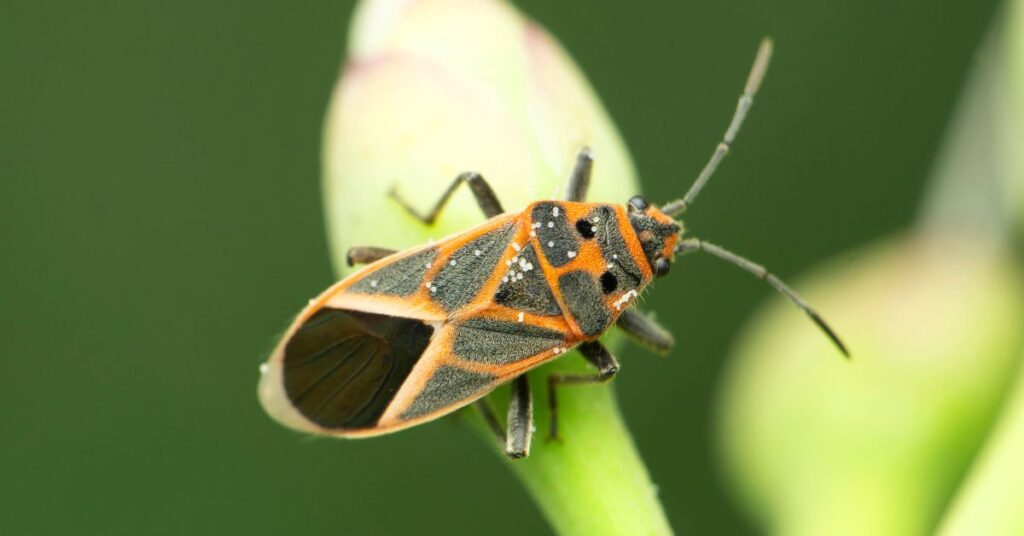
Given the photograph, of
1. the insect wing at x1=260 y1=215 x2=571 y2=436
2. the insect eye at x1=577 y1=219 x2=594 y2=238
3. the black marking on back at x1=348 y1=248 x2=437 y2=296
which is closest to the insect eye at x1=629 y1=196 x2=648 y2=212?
the insect eye at x1=577 y1=219 x2=594 y2=238

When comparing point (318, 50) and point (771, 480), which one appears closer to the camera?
point (771, 480)

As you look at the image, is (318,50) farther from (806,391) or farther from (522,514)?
(806,391)

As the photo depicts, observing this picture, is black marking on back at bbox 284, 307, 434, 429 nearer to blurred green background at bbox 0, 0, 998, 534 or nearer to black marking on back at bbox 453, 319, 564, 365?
black marking on back at bbox 453, 319, 564, 365

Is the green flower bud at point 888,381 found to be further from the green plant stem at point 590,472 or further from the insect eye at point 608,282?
the green plant stem at point 590,472

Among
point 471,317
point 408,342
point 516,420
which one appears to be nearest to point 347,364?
point 408,342

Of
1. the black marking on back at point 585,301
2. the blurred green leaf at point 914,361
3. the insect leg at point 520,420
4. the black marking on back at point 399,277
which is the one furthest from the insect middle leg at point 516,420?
the blurred green leaf at point 914,361

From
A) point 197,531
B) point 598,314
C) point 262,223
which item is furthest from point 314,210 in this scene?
point 598,314
